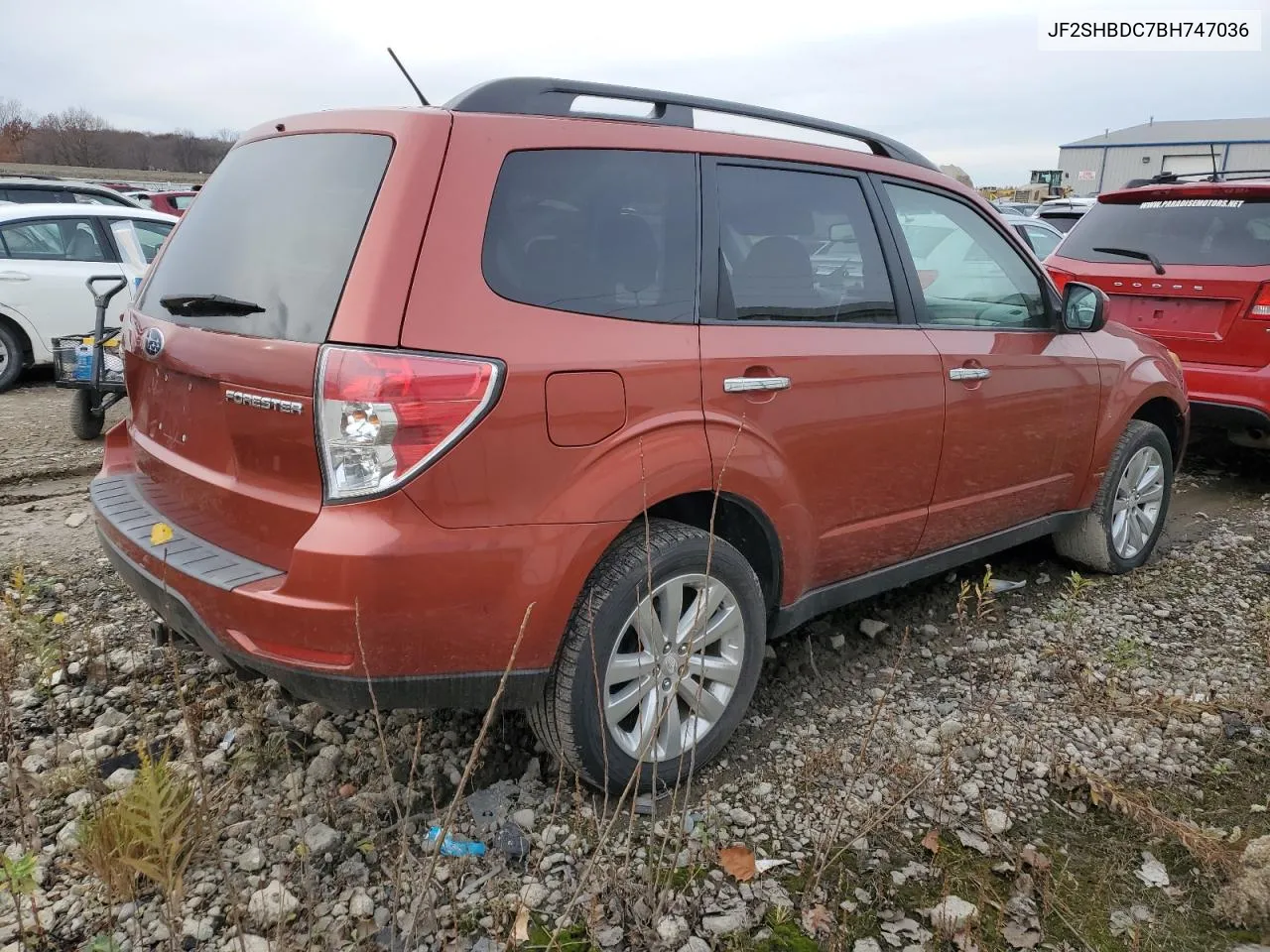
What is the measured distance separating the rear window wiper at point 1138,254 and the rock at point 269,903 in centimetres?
563

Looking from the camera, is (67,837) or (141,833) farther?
(67,837)

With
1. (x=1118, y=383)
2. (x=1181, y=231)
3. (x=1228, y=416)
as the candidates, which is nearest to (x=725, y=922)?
(x=1118, y=383)

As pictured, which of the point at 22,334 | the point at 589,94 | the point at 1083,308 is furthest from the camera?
the point at 22,334

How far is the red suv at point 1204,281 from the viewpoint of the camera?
5.19 m

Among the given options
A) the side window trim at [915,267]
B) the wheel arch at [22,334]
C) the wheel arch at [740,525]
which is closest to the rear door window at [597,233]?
the wheel arch at [740,525]

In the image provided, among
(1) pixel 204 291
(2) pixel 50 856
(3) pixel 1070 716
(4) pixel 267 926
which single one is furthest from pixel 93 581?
(3) pixel 1070 716

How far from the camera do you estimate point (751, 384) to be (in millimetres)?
2631

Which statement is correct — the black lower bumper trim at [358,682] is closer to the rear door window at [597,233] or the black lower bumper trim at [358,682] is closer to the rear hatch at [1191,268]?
the rear door window at [597,233]

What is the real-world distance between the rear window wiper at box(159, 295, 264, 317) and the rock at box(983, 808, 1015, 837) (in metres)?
2.41

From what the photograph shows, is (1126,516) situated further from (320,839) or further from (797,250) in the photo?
(320,839)

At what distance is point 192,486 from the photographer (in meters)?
2.43

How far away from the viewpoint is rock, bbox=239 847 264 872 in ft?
7.72

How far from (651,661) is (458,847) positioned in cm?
70

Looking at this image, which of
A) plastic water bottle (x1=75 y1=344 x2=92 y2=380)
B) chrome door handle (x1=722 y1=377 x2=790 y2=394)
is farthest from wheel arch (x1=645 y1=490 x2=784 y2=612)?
plastic water bottle (x1=75 y1=344 x2=92 y2=380)
